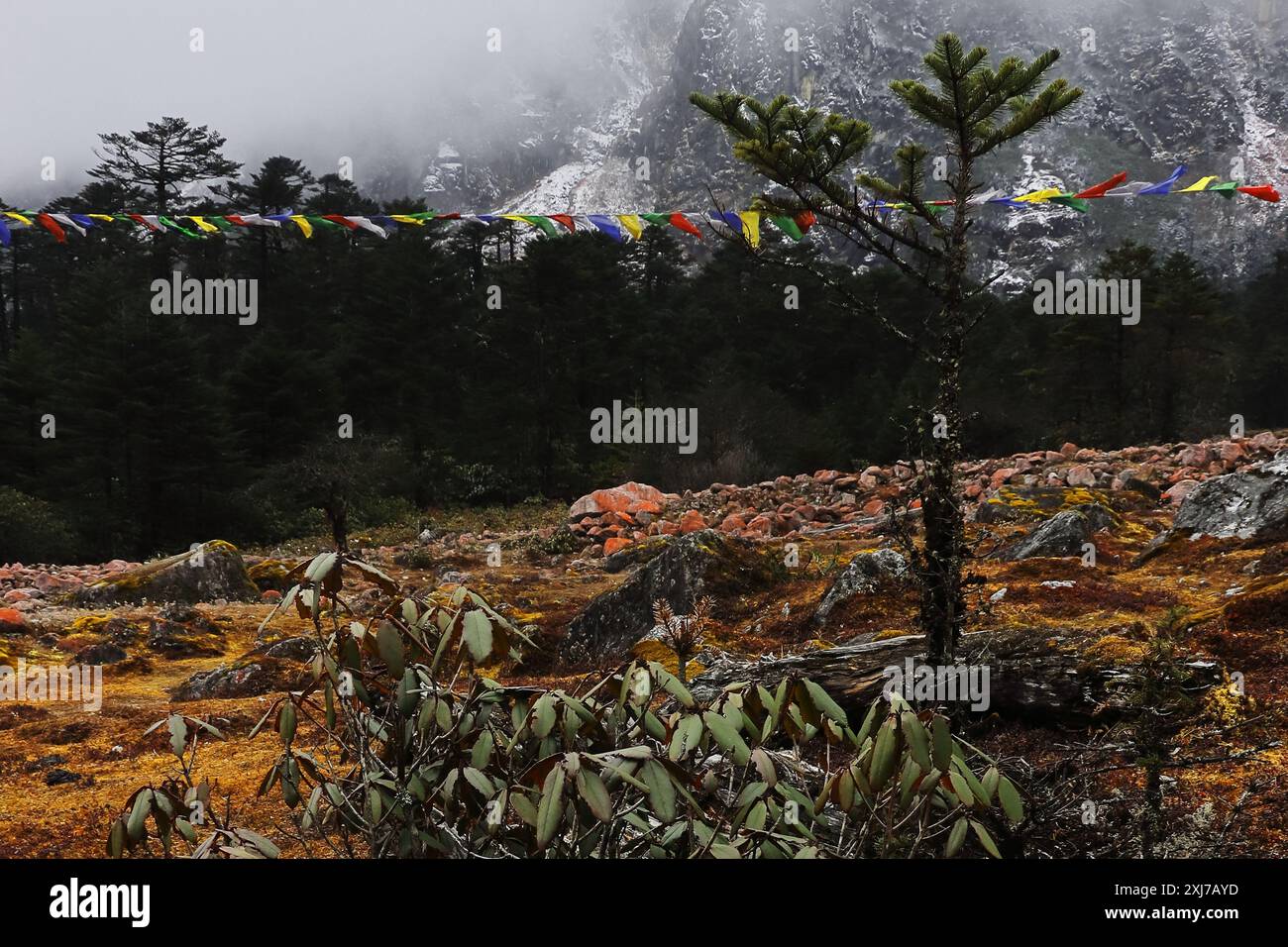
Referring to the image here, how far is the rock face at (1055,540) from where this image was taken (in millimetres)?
6973

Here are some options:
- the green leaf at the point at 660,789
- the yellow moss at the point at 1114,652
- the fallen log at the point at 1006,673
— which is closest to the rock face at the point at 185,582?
the fallen log at the point at 1006,673

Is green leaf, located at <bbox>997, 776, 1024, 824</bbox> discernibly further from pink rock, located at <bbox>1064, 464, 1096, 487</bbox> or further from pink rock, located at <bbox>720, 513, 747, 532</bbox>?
pink rock, located at <bbox>720, 513, 747, 532</bbox>

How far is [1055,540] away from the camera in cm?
701

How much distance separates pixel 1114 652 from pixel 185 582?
987 cm

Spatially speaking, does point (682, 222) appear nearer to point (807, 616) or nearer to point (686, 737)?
point (807, 616)

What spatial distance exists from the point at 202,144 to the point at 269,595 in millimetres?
22942

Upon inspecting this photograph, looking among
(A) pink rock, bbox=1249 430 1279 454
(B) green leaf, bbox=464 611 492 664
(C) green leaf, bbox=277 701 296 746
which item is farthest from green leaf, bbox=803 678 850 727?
(A) pink rock, bbox=1249 430 1279 454

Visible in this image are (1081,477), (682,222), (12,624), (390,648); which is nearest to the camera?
(390,648)

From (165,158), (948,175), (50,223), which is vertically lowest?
(948,175)

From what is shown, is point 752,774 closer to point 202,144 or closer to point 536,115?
point 202,144

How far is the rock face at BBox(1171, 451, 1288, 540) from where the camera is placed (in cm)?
617

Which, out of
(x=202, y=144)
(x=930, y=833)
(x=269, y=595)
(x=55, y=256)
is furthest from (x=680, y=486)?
(x=55, y=256)

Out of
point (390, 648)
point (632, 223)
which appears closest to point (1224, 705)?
point (390, 648)

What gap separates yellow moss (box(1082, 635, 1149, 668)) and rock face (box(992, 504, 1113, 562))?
10.9ft
